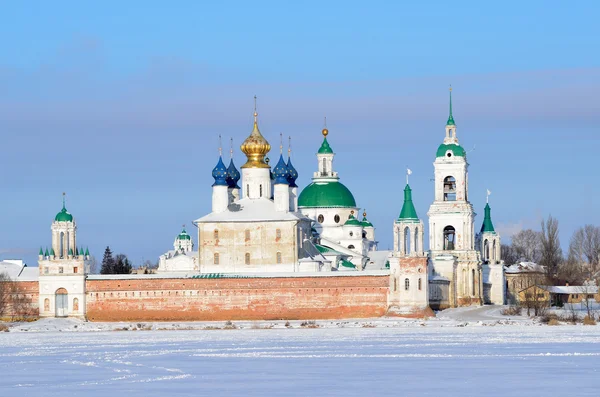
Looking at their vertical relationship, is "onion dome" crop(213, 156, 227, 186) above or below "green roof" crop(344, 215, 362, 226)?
above

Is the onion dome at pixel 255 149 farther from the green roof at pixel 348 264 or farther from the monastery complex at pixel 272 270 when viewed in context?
the green roof at pixel 348 264

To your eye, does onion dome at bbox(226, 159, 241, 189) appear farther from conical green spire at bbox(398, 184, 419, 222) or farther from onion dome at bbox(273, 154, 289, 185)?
conical green spire at bbox(398, 184, 419, 222)

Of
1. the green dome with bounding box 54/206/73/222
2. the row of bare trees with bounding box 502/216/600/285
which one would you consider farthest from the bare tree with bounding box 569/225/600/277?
the green dome with bounding box 54/206/73/222

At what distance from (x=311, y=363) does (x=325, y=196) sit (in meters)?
43.3

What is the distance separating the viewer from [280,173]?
62.4 metres

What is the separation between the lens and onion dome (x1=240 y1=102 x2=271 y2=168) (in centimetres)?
6372

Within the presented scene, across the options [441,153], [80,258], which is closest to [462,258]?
[441,153]

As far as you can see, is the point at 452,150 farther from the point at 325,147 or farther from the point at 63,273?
the point at 63,273

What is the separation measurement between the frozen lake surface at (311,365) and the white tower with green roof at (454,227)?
20.6 m

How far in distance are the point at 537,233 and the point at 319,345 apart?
6701 cm

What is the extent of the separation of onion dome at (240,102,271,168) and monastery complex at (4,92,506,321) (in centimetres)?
4

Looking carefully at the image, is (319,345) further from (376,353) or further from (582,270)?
(582,270)

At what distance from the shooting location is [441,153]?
6378 cm

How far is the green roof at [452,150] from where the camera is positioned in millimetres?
63656
